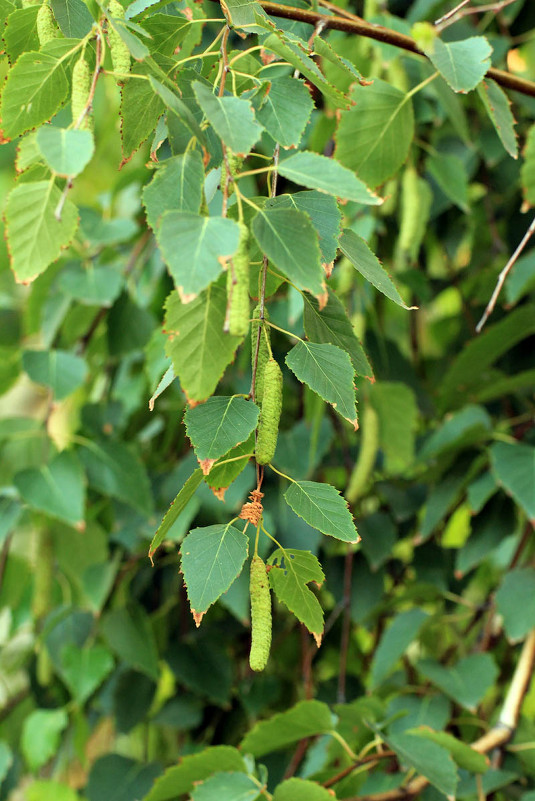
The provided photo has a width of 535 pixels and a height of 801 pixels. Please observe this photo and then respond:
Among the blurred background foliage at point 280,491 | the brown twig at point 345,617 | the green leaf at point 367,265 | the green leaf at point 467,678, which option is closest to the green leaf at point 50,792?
the blurred background foliage at point 280,491

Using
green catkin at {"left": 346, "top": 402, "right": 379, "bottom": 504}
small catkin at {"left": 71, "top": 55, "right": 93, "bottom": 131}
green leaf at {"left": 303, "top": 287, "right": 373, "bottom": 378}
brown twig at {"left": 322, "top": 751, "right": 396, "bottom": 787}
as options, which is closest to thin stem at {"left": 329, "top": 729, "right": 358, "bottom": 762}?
brown twig at {"left": 322, "top": 751, "right": 396, "bottom": 787}

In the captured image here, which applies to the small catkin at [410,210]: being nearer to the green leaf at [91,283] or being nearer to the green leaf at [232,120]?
the green leaf at [91,283]

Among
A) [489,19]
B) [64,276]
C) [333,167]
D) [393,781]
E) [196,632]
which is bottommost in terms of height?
[196,632]

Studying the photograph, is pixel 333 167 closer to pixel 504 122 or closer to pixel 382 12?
pixel 504 122

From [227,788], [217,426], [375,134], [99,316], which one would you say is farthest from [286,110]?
[99,316]

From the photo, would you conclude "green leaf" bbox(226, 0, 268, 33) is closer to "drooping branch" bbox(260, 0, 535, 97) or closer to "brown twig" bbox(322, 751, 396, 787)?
"drooping branch" bbox(260, 0, 535, 97)

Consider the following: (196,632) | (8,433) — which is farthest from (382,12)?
(196,632)

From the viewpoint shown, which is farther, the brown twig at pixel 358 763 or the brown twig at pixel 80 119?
the brown twig at pixel 358 763
